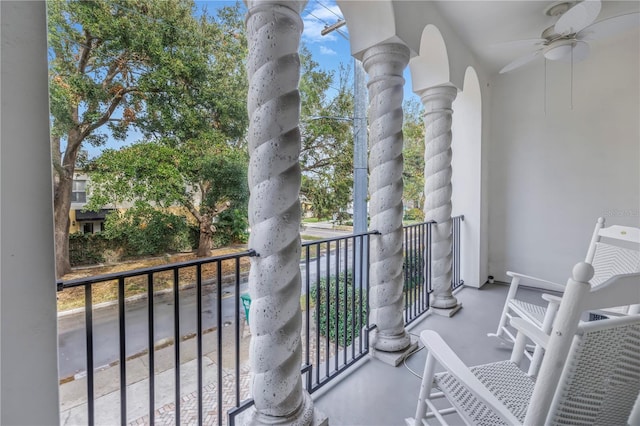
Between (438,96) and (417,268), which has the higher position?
(438,96)

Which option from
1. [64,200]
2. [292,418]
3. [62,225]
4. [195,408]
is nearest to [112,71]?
[64,200]

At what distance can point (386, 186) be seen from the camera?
202 cm

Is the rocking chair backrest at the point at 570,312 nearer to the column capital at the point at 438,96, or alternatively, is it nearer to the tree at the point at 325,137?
the column capital at the point at 438,96

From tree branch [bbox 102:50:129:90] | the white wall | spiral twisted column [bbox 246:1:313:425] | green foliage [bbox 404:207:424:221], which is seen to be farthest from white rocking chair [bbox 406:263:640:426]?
the white wall

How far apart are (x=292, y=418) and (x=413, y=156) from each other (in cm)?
352

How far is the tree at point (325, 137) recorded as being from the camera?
3453 millimetres

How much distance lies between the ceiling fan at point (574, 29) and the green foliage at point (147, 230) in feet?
9.82

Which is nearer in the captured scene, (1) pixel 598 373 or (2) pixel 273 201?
(1) pixel 598 373

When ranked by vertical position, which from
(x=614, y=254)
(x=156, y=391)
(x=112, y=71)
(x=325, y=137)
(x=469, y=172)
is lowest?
(x=156, y=391)

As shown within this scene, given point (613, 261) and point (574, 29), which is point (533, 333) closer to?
point (613, 261)

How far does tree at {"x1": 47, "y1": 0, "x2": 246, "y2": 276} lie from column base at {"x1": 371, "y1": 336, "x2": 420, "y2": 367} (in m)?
2.05

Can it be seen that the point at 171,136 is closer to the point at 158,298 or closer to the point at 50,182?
the point at 158,298

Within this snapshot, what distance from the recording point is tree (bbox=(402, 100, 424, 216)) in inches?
155

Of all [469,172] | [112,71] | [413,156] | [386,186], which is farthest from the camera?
[413,156]
